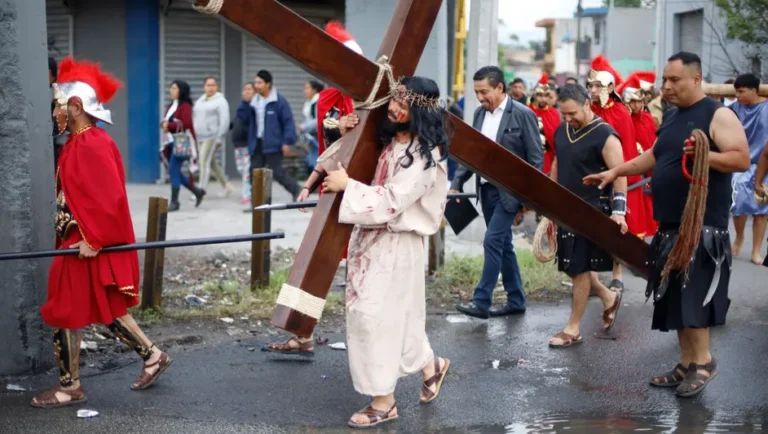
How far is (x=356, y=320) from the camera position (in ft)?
18.3

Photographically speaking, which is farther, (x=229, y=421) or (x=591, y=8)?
(x=591, y=8)

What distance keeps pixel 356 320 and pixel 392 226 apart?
21.0 inches

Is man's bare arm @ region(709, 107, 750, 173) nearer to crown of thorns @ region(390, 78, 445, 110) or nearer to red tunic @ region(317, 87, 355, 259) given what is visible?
crown of thorns @ region(390, 78, 445, 110)

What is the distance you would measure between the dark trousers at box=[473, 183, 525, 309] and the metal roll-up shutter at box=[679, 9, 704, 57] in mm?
11852

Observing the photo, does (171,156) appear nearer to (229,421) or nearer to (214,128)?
(214,128)

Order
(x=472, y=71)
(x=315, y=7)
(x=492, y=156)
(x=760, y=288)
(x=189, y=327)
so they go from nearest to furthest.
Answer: (x=492, y=156) → (x=189, y=327) → (x=760, y=288) → (x=472, y=71) → (x=315, y=7)

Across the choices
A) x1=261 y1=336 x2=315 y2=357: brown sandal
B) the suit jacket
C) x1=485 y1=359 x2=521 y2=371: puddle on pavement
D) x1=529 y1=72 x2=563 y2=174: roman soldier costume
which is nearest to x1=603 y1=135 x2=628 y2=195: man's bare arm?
the suit jacket

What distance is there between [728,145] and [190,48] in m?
13.1

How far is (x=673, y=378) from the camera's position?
643 cm

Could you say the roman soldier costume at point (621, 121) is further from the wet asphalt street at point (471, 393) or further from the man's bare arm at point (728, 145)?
the man's bare arm at point (728, 145)

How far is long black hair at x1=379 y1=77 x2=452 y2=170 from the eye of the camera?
550 centimetres

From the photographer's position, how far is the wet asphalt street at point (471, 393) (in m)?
5.65

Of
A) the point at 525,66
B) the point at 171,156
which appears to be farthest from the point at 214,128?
the point at 525,66

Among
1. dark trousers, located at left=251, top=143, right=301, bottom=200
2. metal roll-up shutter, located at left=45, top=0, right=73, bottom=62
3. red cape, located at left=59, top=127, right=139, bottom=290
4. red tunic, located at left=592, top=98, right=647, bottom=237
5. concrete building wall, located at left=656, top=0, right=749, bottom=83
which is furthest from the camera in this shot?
metal roll-up shutter, located at left=45, top=0, right=73, bottom=62
